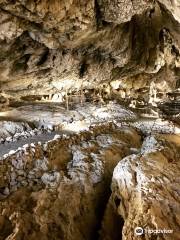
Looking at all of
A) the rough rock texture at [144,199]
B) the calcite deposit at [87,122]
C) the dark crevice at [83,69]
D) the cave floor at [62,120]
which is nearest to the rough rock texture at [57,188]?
the calcite deposit at [87,122]

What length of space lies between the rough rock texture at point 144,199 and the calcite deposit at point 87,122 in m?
0.02

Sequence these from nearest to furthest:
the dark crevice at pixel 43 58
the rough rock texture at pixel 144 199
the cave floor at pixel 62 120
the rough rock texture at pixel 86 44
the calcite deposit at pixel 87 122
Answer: the rough rock texture at pixel 144 199
the calcite deposit at pixel 87 122
the rough rock texture at pixel 86 44
the cave floor at pixel 62 120
the dark crevice at pixel 43 58

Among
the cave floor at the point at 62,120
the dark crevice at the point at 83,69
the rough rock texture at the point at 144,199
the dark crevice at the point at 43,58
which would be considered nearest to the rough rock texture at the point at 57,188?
the rough rock texture at the point at 144,199

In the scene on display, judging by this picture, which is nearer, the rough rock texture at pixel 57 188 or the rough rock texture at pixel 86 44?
the rough rock texture at pixel 57 188

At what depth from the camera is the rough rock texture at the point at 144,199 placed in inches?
187

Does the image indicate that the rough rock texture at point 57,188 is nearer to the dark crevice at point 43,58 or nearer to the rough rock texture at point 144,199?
the rough rock texture at point 144,199

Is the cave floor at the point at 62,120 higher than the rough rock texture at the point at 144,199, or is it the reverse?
the rough rock texture at the point at 144,199

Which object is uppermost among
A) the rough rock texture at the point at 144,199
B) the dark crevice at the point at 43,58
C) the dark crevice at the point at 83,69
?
the dark crevice at the point at 43,58

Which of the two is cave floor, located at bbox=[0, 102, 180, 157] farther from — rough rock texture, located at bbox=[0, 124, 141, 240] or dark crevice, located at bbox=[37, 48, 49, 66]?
dark crevice, located at bbox=[37, 48, 49, 66]

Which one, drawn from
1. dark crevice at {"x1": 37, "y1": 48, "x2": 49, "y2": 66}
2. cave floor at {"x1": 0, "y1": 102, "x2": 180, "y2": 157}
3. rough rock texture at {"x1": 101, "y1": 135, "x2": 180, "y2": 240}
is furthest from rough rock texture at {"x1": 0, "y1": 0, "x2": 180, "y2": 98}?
rough rock texture at {"x1": 101, "y1": 135, "x2": 180, "y2": 240}

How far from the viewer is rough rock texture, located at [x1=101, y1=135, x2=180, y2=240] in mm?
4750

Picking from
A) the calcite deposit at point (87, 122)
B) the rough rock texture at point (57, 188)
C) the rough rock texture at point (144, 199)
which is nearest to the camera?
the rough rock texture at point (144, 199)

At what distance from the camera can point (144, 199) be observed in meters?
5.38

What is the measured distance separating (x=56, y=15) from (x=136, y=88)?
1511 cm
